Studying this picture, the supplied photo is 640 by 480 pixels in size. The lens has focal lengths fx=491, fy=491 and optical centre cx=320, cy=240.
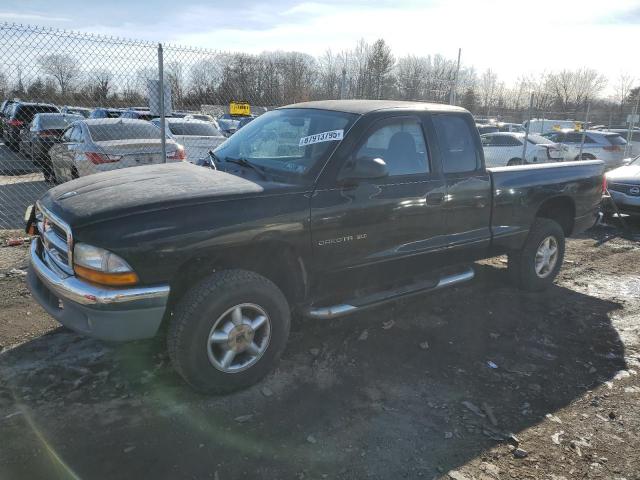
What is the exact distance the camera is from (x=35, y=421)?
300 centimetres

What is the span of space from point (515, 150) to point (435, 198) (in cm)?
1289

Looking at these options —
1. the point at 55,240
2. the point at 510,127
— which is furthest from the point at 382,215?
the point at 510,127

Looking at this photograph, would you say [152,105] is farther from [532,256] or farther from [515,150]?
[515,150]

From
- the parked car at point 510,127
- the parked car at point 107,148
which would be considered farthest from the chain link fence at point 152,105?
the parked car at point 510,127

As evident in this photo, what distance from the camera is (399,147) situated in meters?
4.16

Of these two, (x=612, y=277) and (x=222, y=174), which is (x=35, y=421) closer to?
(x=222, y=174)

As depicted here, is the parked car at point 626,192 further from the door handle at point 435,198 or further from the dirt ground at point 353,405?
the door handle at point 435,198

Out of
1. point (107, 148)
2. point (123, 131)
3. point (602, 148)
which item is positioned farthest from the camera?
point (602, 148)

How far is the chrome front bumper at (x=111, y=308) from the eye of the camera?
287cm

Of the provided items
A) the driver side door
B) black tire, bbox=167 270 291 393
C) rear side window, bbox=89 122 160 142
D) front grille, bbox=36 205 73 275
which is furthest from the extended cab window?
rear side window, bbox=89 122 160 142

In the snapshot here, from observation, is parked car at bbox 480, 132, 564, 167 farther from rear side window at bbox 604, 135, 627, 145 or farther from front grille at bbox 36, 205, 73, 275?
front grille at bbox 36, 205, 73, 275

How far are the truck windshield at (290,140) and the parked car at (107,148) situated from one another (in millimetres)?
3428

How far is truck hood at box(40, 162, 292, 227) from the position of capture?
9.90ft

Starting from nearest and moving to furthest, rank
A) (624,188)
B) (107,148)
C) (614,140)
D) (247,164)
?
(247,164), (107,148), (624,188), (614,140)
